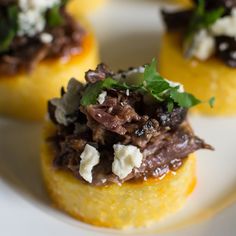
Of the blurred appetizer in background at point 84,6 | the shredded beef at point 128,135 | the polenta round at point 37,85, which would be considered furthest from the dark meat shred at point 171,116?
the blurred appetizer in background at point 84,6

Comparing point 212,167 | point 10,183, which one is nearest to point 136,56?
point 212,167

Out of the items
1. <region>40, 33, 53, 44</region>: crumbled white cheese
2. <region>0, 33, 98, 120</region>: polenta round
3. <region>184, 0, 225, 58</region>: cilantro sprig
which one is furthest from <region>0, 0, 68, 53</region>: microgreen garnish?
<region>184, 0, 225, 58</region>: cilantro sprig

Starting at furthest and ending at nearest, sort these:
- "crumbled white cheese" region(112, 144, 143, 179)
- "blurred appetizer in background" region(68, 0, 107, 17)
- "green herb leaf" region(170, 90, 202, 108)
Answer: "blurred appetizer in background" region(68, 0, 107, 17) < "green herb leaf" region(170, 90, 202, 108) < "crumbled white cheese" region(112, 144, 143, 179)

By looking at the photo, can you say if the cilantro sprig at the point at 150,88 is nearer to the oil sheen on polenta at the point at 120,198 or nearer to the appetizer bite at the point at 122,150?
the appetizer bite at the point at 122,150

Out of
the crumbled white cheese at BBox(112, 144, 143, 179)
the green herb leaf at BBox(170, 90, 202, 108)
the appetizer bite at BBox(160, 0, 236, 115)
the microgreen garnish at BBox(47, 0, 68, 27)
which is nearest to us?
the crumbled white cheese at BBox(112, 144, 143, 179)

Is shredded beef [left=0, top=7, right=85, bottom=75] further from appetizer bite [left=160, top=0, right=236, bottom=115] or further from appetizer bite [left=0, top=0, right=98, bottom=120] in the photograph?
appetizer bite [left=160, top=0, right=236, bottom=115]

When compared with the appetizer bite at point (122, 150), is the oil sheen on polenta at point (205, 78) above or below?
above

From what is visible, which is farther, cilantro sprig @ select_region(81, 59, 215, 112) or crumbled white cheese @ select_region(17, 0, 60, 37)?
crumbled white cheese @ select_region(17, 0, 60, 37)
